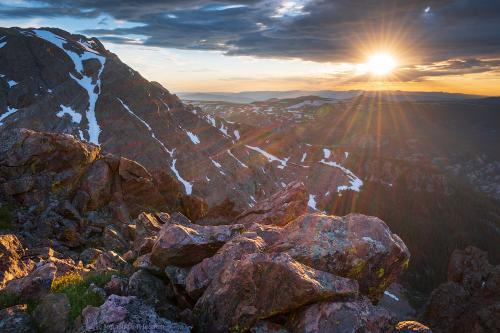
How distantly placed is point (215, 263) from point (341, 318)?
555 centimetres

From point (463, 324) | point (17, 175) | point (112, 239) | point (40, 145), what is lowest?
point (463, 324)

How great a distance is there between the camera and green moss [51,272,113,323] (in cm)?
1358

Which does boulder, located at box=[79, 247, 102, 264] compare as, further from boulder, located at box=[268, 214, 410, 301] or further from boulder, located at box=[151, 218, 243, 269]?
boulder, located at box=[268, 214, 410, 301]

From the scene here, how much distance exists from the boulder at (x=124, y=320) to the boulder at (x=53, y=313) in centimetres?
88

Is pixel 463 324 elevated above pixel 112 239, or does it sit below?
below

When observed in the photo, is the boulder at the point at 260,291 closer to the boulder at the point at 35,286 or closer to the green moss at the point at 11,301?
the boulder at the point at 35,286

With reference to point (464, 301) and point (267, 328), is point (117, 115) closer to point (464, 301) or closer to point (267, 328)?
point (464, 301)

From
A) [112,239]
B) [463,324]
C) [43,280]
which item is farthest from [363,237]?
[463,324]

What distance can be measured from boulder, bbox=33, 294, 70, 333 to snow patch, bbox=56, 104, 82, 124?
140m

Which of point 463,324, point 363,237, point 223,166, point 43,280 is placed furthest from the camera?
point 223,166

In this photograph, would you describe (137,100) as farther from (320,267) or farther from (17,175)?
(320,267)

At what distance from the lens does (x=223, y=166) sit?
163 metres

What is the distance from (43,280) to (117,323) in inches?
214

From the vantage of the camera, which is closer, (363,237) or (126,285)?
(126,285)
